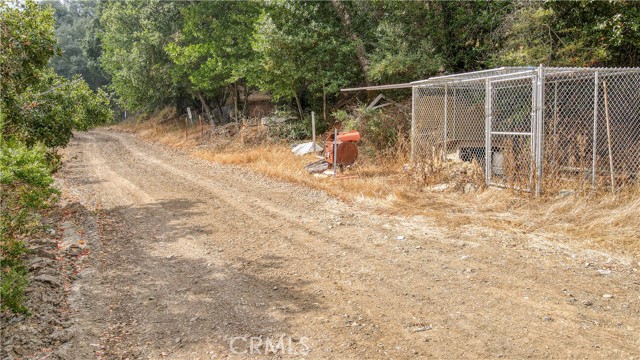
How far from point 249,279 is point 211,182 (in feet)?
23.0

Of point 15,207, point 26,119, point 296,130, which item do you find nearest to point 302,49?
point 296,130

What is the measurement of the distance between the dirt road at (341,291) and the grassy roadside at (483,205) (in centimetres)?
42

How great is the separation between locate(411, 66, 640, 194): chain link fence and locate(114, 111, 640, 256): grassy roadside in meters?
0.44

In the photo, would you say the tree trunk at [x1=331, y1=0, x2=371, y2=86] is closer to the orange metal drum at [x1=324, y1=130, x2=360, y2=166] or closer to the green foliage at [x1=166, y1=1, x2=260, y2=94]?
the green foliage at [x1=166, y1=1, x2=260, y2=94]

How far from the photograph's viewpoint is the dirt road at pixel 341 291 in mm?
3828

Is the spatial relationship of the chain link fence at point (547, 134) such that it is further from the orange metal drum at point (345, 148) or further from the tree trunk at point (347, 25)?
the tree trunk at point (347, 25)

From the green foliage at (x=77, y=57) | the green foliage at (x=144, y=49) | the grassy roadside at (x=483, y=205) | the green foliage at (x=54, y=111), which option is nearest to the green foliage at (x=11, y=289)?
the green foliage at (x=54, y=111)

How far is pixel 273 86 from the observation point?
60.2ft

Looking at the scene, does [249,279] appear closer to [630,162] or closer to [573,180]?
[573,180]

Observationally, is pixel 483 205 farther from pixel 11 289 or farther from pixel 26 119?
pixel 26 119

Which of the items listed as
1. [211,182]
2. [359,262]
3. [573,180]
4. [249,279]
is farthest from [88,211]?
[573,180]

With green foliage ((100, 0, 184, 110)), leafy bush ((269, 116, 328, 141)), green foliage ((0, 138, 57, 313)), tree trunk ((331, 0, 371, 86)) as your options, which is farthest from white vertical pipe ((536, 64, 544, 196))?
green foliage ((100, 0, 184, 110))

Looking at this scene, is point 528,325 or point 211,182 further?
point 211,182

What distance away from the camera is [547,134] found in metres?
9.62
